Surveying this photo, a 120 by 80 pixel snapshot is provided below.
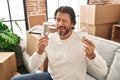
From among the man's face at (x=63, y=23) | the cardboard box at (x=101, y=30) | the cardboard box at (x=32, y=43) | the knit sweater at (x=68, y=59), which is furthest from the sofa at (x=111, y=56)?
the cardboard box at (x=32, y=43)

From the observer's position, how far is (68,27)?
1356 mm

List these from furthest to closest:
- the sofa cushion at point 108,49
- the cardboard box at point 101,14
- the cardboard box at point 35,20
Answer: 1. the cardboard box at point 35,20
2. the cardboard box at point 101,14
3. the sofa cushion at point 108,49

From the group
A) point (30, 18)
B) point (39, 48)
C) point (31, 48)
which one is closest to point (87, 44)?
point (39, 48)

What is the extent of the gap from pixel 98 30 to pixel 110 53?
112 centimetres

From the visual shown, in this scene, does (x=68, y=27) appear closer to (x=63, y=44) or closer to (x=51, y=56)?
(x=63, y=44)

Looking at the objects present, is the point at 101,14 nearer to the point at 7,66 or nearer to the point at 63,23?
the point at 63,23

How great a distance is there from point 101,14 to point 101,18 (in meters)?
0.07

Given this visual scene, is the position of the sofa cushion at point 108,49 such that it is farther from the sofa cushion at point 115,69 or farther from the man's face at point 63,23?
the man's face at point 63,23

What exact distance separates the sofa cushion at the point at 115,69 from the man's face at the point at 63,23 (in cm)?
54

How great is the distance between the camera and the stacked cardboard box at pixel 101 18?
97.0 inches

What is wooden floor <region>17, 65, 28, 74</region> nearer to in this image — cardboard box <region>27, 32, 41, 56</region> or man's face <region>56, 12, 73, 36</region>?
cardboard box <region>27, 32, 41, 56</region>

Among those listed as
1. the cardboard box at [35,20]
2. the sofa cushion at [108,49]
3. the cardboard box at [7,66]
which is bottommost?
the cardboard box at [7,66]

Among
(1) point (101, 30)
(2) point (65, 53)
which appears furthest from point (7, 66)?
(1) point (101, 30)

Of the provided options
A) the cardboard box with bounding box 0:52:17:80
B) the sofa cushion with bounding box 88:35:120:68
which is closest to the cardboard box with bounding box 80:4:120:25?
the sofa cushion with bounding box 88:35:120:68
